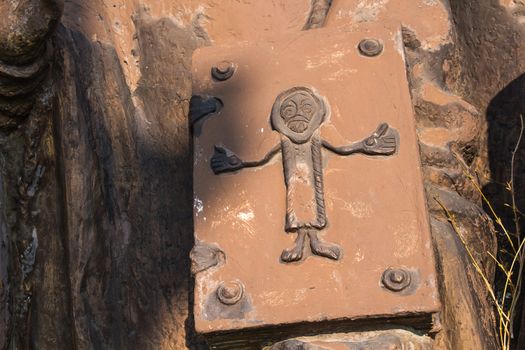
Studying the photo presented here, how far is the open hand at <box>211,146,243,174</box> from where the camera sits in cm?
250

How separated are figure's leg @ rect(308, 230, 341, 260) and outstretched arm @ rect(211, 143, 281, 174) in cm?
17

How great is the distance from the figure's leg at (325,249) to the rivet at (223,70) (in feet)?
1.12

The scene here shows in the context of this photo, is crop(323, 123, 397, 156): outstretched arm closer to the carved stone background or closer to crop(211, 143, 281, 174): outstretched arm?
crop(211, 143, 281, 174): outstretched arm

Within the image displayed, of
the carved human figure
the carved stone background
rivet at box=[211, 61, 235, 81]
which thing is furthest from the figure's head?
the carved stone background

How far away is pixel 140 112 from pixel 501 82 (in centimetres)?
76

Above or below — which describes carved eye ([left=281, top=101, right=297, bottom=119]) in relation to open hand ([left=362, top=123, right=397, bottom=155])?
above

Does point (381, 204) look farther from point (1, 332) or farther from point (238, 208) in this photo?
point (1, 332)

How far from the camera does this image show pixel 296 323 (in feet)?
7.70

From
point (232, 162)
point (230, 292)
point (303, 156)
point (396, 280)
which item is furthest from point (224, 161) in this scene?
point (396, 280)

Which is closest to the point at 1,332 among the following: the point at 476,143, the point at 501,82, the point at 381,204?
the point at 381,204

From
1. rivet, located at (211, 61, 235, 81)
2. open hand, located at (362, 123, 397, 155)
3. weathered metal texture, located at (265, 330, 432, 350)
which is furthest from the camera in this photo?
rivet, located at (211, 61, 235, 81)

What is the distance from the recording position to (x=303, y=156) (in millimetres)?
2484

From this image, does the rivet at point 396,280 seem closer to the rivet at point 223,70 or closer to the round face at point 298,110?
the round face at point 298,110

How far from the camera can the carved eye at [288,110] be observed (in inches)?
98.7
